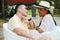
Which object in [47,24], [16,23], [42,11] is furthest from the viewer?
[42,11]

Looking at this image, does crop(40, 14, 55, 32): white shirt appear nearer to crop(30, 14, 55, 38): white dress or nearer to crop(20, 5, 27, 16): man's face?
crop(30, 14, 55, 38): white dress

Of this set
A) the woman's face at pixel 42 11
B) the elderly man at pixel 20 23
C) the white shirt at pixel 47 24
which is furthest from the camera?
the woman's face at pixel 42 11

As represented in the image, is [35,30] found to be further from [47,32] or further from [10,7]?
[10,7]

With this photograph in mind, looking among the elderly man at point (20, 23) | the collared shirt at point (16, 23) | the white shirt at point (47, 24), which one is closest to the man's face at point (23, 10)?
the elderly man at point (20, 23)

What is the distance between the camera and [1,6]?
33.5ft

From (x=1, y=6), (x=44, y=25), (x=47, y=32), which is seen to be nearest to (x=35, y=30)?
(x=44, y=25)

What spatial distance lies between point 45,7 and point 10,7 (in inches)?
293

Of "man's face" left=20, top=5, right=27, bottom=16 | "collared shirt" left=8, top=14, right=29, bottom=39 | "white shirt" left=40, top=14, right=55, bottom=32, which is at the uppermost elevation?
"man's face" left=20, top=5, right=27, bottom=16

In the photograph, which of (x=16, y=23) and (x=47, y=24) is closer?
(x=16, y=23)

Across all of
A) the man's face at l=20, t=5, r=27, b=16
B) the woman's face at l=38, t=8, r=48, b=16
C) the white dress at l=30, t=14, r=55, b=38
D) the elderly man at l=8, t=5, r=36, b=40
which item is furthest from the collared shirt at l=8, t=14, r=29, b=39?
the woman's face at l=38, t=8, r=48, b=16

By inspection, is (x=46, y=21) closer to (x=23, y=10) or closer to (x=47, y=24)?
(x=47, y=24)

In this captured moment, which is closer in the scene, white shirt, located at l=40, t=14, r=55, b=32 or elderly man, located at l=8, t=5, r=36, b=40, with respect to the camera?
elderly man, located at l=8, t=5, r=36, b=40

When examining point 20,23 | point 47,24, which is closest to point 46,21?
point 47,24

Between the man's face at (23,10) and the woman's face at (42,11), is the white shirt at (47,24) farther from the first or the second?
the man's face at (23,10)
